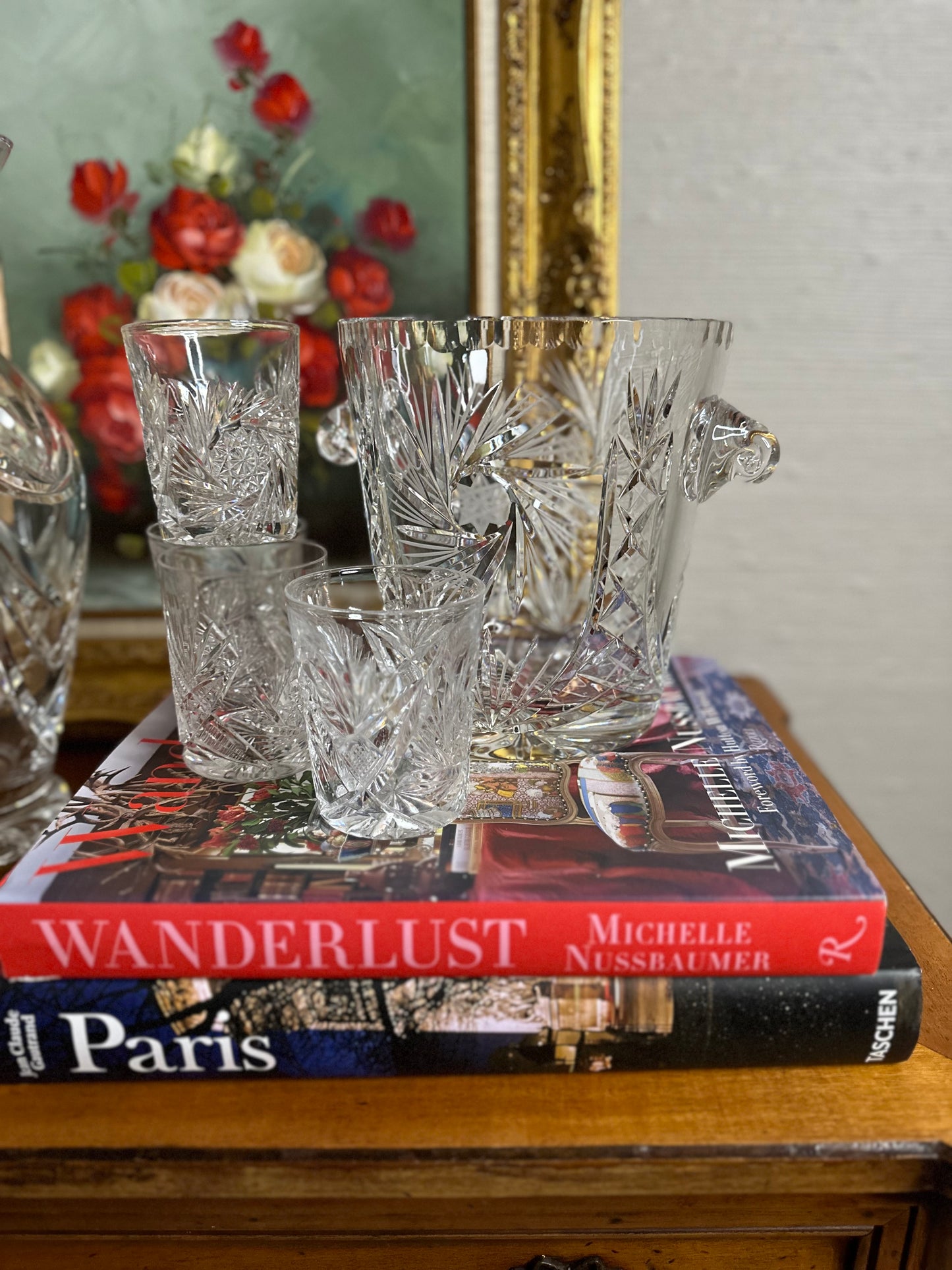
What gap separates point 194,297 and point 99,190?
0.30 feet

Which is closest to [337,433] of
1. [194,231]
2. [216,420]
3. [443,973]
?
[216,420]

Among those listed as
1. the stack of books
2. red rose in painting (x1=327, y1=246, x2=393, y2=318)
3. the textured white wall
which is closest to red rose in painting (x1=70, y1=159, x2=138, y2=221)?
red rose in painting (x1=327, y1=246, x2=393, y2=318)

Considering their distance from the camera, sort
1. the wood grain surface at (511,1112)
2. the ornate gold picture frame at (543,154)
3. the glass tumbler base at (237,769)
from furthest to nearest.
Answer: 1. the ornate gold picture frame at (543,154)
2. the glass tumbler base at (237,769)
3. the wood grain surface at (511,1112)

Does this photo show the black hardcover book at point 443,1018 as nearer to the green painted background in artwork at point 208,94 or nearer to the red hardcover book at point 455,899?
the red hardcover book at point 455,899

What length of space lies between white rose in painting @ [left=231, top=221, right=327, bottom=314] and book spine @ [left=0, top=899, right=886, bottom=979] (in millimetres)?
437

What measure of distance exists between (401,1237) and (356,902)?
0.14 meters

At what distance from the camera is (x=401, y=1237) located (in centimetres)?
41

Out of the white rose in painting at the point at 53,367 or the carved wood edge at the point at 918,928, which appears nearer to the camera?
the carved wood edge at the point at 918,928

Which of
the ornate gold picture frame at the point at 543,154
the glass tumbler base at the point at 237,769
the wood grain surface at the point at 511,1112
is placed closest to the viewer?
the wood grain surface at the point at 511,1112

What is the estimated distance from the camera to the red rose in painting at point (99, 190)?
658mm

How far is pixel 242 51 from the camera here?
0.64m

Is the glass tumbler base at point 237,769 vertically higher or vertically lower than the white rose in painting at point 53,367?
lower


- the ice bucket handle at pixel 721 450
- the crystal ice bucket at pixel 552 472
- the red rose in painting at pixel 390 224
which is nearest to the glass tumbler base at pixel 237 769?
the crystal ice bucket at pixel 552 472

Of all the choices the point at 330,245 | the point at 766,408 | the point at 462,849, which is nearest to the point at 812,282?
the point at 766,408
